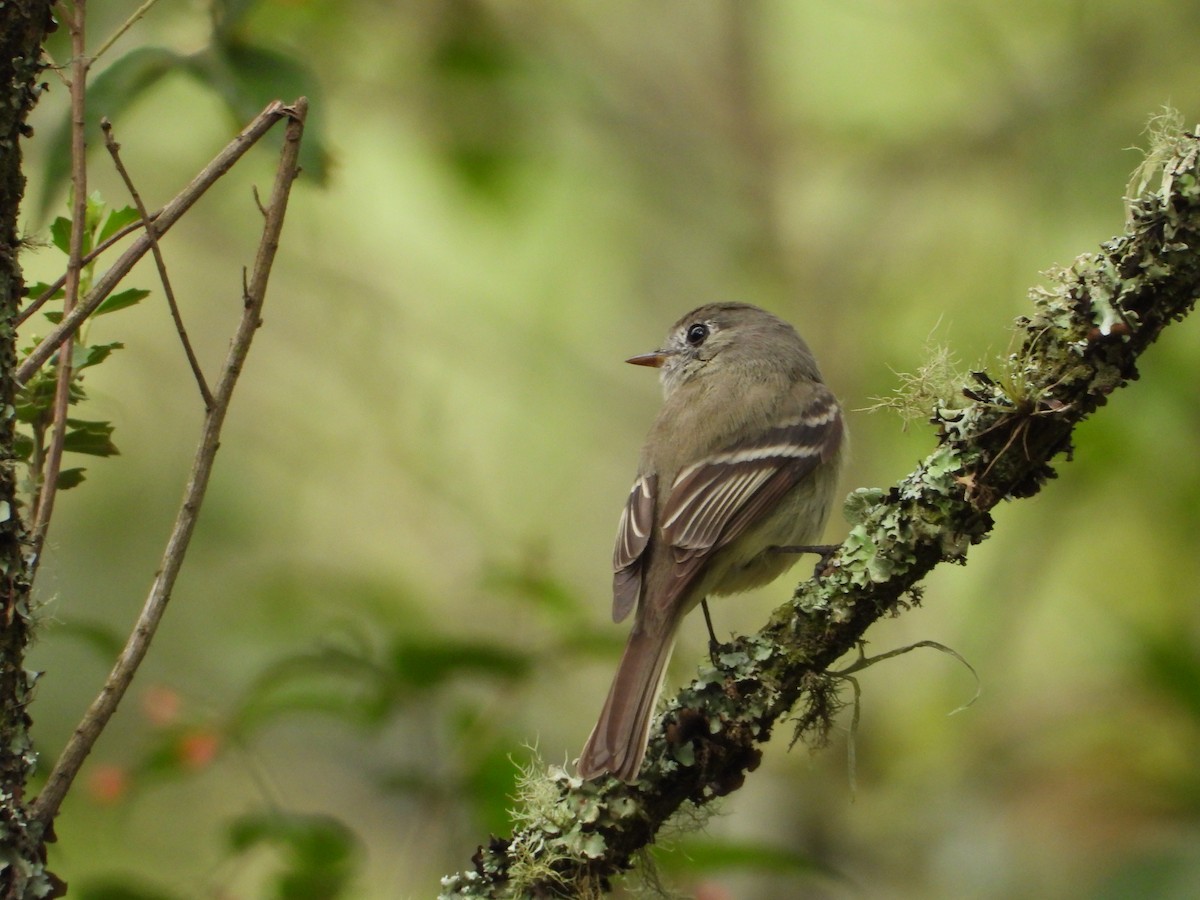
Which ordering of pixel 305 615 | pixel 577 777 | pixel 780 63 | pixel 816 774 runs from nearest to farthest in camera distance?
pixel 577 777 < pixel 305 615 < pixel 816 774 < pixel 780 63

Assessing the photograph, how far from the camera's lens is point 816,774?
5754 mm

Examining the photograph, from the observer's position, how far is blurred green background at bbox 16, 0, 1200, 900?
5.50 meters

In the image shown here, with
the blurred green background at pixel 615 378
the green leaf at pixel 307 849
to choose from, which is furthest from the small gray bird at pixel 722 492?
the green leaf at pixel 307 849

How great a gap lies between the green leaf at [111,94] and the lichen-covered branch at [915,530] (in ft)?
5.55

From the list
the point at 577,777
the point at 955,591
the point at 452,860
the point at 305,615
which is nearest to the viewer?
the point at 577,777

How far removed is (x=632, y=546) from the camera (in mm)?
3916

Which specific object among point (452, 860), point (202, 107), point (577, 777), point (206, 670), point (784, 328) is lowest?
point (577, 777)

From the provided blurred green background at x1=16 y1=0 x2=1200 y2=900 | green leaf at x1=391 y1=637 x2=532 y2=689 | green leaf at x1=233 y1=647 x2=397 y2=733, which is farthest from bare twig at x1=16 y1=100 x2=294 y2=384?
blurred green background at x1=16 y1=0 x2=1200 y2=900

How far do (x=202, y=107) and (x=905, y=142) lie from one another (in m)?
4.09

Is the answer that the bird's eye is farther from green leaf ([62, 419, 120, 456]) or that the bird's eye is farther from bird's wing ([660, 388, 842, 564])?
green leaf ([62, 419, 120, 456])

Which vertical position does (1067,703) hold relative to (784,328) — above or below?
below

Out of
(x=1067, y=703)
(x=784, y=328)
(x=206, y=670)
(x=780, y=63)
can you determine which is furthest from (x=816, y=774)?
(x=780, y=63)

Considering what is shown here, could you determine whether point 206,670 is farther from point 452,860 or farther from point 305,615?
point 452,860

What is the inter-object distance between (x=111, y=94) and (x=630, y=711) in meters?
1.75
